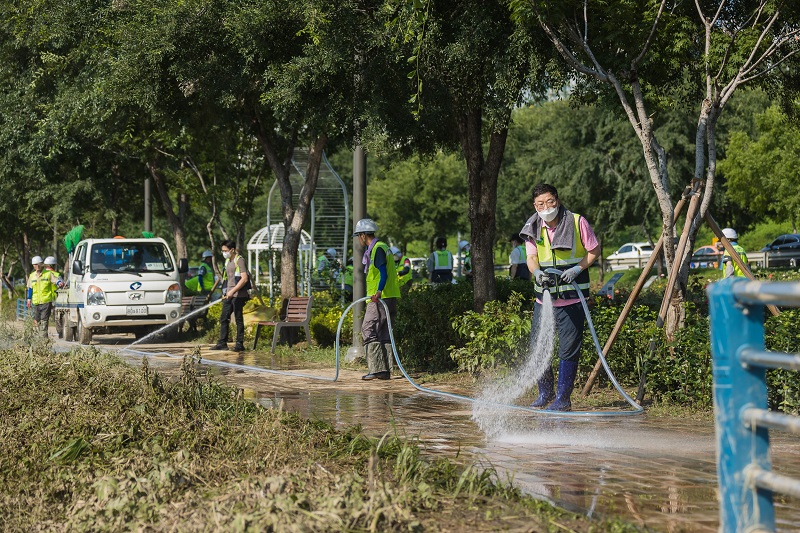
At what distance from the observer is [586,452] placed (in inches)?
281

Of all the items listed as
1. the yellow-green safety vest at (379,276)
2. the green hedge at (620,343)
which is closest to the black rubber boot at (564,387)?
the green hedge at (620,343)

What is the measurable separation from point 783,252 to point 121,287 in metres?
39.3

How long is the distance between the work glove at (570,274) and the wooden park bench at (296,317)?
856 centimetres

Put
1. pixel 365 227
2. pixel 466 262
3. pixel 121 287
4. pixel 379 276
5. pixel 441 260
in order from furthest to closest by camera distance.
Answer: pixel 466 262 → pixel 441 260 → pixel 121 287 → pixel 365 227 → pixel 379 276

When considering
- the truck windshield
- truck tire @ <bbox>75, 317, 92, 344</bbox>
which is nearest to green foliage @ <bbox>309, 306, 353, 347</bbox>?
the truck windshield

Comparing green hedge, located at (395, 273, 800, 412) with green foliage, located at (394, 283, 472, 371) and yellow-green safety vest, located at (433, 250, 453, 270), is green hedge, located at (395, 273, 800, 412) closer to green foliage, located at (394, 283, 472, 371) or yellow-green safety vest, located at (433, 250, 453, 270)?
green foliage, located at (394, 283, 472, 371)

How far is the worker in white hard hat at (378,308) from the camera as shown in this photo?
12.7 metres

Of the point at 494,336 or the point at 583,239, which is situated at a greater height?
the point at 583,239

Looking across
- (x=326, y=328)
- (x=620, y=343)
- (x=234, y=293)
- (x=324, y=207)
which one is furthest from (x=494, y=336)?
(x=324, y=207)

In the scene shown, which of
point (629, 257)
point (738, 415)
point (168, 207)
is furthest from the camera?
point (629, 257)

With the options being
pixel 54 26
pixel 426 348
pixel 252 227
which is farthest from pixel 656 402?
pixel 252 227

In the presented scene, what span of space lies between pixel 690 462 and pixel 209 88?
1120cm

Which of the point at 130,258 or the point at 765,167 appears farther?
the point at 765,167

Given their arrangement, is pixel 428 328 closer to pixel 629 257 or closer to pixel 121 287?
pixel 121 287
